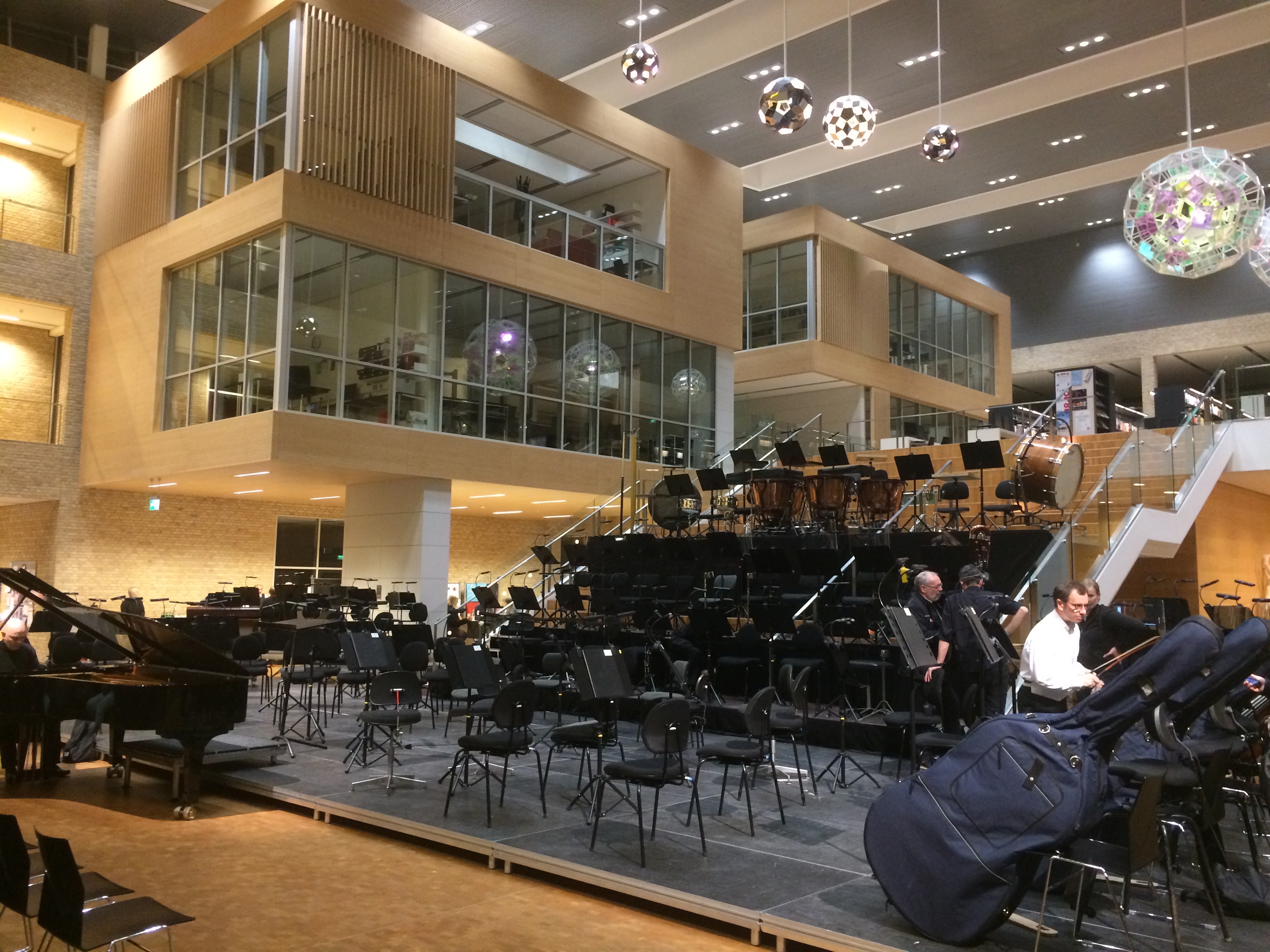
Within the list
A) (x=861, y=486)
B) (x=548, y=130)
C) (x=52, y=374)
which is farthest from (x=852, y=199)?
(x=52, y=374)

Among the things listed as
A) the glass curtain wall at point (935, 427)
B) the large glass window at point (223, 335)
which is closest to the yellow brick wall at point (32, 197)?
the large glass window at point (223, 335)

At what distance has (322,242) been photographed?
1521cm

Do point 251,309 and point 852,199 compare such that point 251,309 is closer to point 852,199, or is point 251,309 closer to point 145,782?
point 145,782

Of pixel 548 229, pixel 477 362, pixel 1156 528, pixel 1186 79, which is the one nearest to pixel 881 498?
pixel 1156 528

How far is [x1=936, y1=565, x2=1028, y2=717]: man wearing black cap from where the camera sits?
24.8 ft

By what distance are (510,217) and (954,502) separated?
9.59 meters

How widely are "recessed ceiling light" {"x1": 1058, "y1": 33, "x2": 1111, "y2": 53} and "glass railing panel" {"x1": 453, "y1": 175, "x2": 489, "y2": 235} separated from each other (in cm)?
1131

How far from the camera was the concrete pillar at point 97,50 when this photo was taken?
1888 centimetres

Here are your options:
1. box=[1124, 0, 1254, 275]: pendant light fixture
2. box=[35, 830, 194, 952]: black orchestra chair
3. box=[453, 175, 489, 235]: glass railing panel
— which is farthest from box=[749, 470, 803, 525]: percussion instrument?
box=[35, 830, 194, 952]: black orchestra chair

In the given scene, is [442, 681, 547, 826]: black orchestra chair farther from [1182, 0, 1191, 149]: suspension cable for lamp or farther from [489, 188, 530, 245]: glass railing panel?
[489, 188, 530, 245]: glass railing panel

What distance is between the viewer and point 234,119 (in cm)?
1608

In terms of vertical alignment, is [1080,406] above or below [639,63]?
below

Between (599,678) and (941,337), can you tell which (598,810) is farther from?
(941,337)

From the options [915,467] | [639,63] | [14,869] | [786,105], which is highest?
[639,63]
